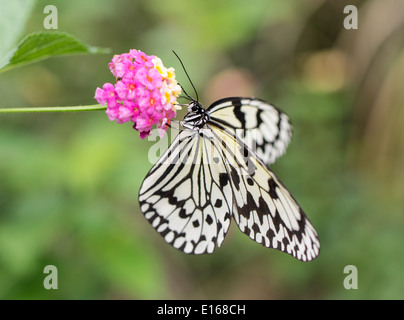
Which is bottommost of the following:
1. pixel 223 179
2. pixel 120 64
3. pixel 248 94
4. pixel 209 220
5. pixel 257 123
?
pixel 209 220

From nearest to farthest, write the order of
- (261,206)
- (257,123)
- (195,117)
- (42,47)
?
1. (42,47)
2. (195,117)
3. (261,206)
4. (257,123)

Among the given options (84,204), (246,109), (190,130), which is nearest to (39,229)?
(84,204)

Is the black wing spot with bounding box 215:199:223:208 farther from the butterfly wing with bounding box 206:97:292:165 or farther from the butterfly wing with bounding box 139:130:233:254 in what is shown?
the butterfly wing with bounding box 206:97:292:165

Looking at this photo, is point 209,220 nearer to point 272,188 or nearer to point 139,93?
point 272,188

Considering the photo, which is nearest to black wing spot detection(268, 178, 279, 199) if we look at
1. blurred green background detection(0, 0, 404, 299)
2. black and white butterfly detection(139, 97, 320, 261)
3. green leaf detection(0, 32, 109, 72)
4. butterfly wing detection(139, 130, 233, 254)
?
black and white butterfly detection(139, 97, 320, 261)

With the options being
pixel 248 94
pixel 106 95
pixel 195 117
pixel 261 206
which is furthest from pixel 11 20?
pixel 248 94

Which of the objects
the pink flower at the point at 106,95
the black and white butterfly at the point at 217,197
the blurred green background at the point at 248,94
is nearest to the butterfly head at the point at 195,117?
the black and white butterfly at the point at 217,197

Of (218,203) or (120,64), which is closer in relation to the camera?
(120,64)
